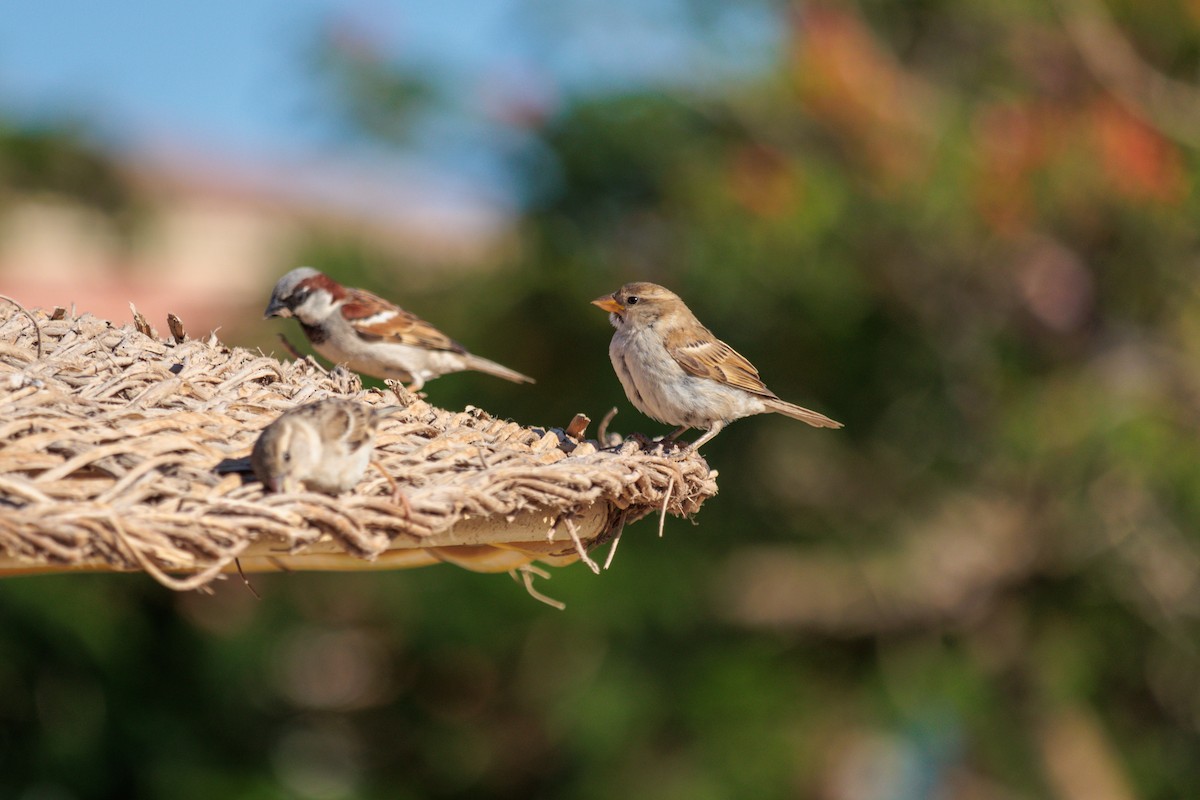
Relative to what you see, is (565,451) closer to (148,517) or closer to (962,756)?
(148,517)

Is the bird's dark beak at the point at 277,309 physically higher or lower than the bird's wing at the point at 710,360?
lower

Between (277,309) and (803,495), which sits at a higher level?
(277,309)

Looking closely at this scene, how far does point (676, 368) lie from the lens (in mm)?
4465

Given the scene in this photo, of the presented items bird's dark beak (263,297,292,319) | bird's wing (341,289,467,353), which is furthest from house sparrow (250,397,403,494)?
bird's wing (341,289,467,353)

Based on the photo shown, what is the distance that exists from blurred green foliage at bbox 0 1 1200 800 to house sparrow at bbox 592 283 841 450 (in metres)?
3.13

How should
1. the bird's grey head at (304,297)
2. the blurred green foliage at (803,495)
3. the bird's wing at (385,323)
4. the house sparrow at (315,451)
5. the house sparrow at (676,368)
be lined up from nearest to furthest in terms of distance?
the house sparrow at (315,451), the house sparrow at (676,368), the bird's grey head at (304,297), the bird's wing at (385,323), the blurred green foliage at (803,495)

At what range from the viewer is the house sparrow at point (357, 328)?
190 inches

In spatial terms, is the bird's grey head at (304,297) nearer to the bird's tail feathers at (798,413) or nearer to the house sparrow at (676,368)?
the house sparrow at (676,368)

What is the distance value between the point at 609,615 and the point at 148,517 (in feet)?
22.8

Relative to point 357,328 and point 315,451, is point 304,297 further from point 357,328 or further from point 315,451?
point 315,451

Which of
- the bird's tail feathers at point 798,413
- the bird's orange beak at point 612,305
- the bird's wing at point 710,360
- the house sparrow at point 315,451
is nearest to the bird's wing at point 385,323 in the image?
the bird's orange beak at point 612,305

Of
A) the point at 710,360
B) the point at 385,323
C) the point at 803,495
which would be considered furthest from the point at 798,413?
the point at 803,495

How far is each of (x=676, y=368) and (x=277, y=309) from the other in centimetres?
149

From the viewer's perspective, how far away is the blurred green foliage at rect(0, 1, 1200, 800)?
25.6 feet
